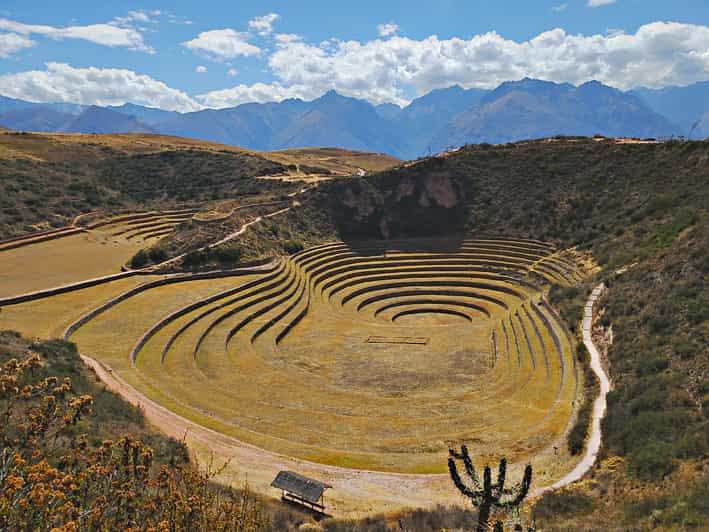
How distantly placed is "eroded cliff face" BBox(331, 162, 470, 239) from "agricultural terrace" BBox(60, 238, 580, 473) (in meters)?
12.5

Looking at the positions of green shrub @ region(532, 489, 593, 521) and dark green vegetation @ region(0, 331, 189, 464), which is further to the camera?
dark green vegetation @ region(0, 331, 189, 464)

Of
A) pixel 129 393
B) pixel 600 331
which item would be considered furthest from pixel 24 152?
pixel 600 331

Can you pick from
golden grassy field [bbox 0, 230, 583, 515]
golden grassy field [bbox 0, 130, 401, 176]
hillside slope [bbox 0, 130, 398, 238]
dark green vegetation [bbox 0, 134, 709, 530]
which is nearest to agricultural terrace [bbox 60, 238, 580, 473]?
golden grassy field [bbox 0, 230, 583, 515]

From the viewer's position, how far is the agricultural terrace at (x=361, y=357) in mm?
19625

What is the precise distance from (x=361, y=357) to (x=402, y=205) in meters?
33.2

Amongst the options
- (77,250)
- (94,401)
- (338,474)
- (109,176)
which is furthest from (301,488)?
(109,176)

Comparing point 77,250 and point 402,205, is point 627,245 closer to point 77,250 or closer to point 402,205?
point 402,205

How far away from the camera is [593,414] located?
1891 cm

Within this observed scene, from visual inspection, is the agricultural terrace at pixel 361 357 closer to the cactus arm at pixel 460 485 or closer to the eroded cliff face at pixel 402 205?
the cactus arm at pixel 460 485

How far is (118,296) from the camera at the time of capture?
106 feet

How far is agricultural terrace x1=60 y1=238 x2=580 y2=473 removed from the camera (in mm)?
19625

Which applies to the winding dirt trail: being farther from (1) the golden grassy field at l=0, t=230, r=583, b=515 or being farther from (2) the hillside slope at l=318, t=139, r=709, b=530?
(2) the hillside slope at l=318, t=139, r=709, b=530

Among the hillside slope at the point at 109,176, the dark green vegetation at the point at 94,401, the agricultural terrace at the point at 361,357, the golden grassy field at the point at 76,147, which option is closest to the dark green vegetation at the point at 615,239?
the hillside slope at the point at 109,176

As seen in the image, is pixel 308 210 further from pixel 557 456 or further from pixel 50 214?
pixel 557 456
